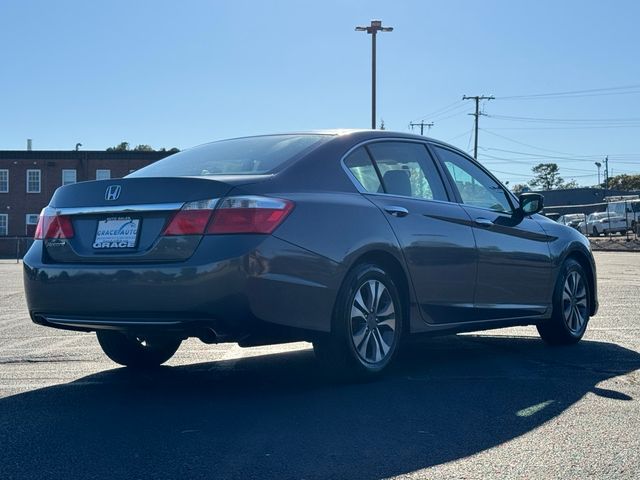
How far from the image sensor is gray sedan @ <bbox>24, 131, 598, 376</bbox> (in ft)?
15.8

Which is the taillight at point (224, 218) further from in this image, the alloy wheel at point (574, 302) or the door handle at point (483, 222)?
the alloy wheel at point (574, 302)

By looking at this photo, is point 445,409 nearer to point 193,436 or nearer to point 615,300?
point 193,436

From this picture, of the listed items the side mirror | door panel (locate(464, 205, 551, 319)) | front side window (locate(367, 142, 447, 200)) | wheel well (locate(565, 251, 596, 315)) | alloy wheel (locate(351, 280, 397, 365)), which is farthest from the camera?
wheel well (locate(565, 251, 596, 315))

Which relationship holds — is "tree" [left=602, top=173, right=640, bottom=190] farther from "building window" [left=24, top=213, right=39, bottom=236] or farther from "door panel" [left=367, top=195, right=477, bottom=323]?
"door panel" [left=367, top=195, right=477, bottom=323]

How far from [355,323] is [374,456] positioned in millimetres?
1632

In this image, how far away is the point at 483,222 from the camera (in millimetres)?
6656

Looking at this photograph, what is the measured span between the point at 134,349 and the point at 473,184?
2943 millimetres

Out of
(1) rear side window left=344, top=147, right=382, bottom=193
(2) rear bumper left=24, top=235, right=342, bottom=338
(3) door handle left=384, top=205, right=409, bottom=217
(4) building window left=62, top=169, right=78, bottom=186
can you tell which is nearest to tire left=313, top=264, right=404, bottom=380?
(2) rear bumper left=24, top=235, right=342, bottom=338

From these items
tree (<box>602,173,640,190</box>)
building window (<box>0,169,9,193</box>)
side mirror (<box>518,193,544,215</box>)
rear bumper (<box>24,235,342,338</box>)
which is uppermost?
tree (<box>602,173,640,190</box>)

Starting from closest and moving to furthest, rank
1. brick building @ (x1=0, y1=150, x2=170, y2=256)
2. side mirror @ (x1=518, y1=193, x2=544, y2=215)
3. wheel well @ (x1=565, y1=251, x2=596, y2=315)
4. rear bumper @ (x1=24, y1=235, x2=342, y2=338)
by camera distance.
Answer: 1. rear bumper @ (x1=24, y1=235, x2=342, y2=338)
2. side mirror @ (x1=518, y1=193, x2=544, y2=215)
3. wheel well @ (x1=565, y1=251, x2=596, y2=315)
4. brick building @ (x1=0, y1=150, x2=170, y2=256)

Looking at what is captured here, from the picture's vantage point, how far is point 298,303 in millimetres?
4969

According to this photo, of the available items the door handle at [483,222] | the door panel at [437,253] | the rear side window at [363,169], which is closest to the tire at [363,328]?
the door panel at [437,253]

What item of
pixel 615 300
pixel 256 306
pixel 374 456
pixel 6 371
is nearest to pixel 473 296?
pixel 256 306

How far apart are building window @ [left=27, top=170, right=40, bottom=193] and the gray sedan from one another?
171ft
